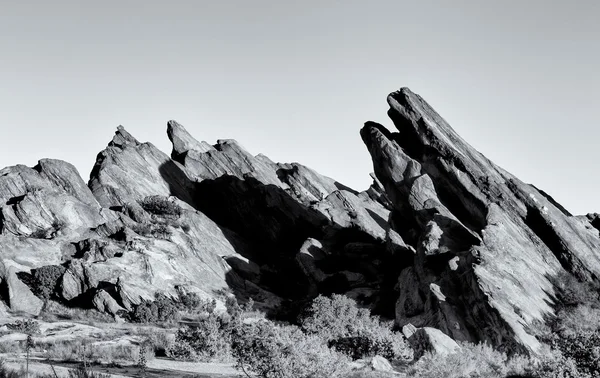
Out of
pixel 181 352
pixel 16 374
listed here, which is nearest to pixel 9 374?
pixel 16 374

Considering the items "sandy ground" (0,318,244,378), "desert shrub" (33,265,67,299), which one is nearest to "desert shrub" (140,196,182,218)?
"desert shrub" (33,265,67,299)

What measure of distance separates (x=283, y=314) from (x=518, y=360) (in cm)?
2726

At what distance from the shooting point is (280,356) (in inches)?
888

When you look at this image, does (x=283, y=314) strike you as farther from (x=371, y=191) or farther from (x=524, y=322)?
(x=371, y=191)

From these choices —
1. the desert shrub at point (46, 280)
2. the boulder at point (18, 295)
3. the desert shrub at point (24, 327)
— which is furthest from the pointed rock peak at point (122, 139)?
the desert shrub at point (24, 327)

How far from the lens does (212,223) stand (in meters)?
70.5

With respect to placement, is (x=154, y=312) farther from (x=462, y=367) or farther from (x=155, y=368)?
(x=462, y=367)

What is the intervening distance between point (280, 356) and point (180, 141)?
6915cm

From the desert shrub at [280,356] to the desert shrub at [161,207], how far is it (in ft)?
150

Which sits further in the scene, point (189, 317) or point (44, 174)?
point (44, 174)

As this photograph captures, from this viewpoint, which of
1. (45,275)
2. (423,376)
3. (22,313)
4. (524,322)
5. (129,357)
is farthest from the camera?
(45,275)

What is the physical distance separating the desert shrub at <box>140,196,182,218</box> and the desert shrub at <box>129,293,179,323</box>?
20.6 metres

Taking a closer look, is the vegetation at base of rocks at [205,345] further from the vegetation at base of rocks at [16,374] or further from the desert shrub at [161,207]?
the desert shrub at [161,207]

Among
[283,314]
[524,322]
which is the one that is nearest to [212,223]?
[283,314]
